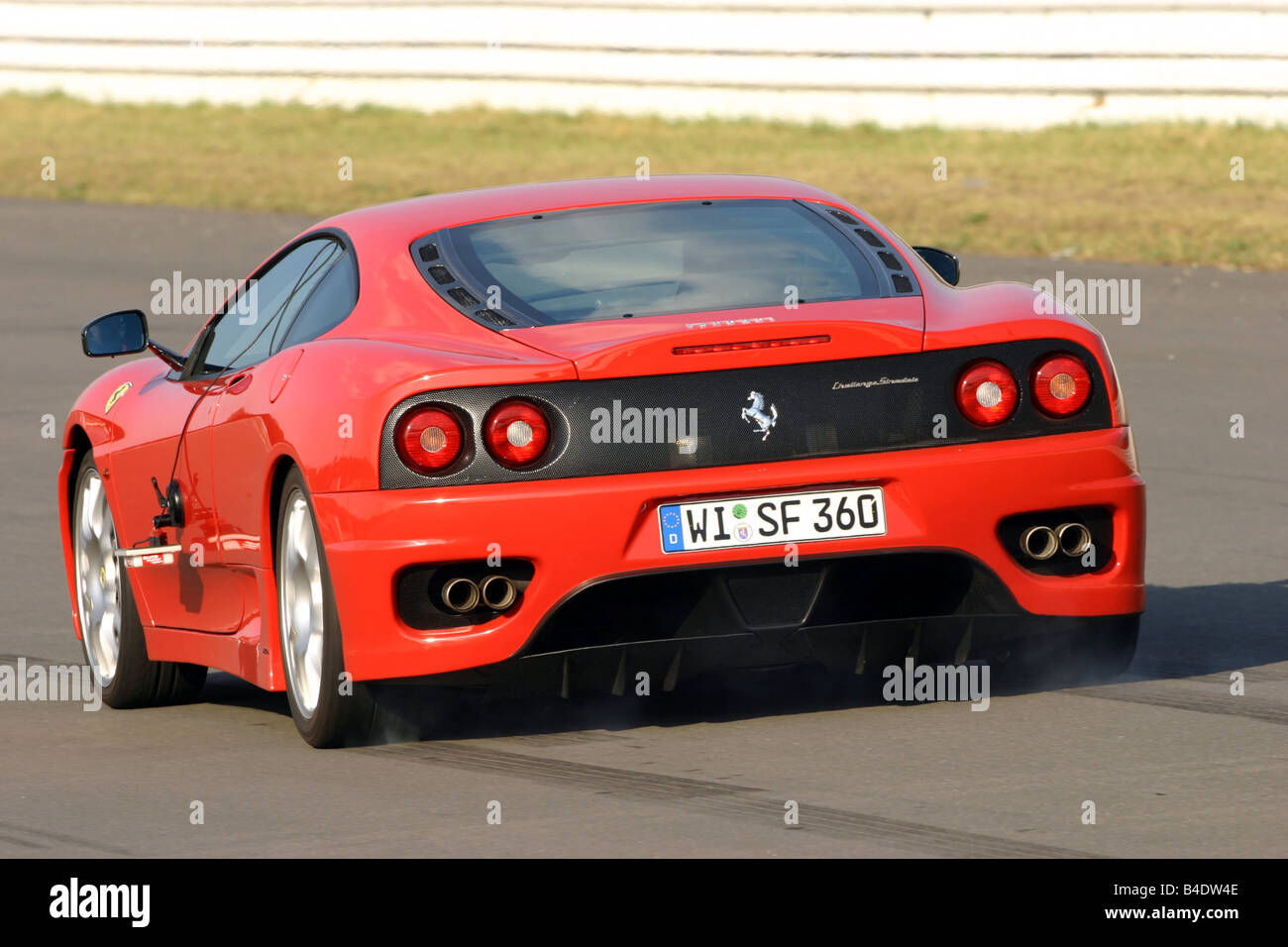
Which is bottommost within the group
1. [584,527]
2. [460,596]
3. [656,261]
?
[460,596]

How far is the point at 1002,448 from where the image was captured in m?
6.35

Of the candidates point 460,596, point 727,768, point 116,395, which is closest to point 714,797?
point 727,768

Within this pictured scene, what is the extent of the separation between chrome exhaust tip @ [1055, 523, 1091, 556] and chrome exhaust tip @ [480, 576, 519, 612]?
55.9 inches

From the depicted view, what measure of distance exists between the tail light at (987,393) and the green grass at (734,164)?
43.4 feet

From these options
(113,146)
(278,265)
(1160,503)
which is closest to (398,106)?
(113,146)

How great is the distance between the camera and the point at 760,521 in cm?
615

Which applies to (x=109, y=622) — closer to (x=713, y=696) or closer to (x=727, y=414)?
(x=713, y=696)

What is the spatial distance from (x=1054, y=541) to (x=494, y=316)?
1.52 meters

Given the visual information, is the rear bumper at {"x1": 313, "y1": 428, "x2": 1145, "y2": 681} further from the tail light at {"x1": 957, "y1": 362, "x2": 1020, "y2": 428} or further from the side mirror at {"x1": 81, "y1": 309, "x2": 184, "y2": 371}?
the side mirror at {"x1": 81, "y1": 309, "x2": 184, "y2": 371}

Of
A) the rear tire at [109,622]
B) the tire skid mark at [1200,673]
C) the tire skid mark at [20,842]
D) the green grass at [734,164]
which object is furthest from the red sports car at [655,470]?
the green grass at [734,164]

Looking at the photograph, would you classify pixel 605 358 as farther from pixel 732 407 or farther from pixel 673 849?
pixel 673 849

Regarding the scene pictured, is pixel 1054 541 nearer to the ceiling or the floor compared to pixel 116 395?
nearer to the floor

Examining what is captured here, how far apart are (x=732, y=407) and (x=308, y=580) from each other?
1204 millimetres

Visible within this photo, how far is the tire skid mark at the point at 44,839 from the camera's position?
18.1ft
